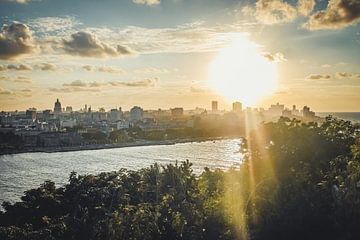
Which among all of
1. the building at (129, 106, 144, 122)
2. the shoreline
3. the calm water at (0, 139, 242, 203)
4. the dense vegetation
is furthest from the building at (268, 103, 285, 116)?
the dense vegetation

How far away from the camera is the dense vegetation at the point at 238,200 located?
12.1 m

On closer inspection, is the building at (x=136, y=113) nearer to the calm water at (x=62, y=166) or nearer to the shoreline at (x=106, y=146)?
the shoreline at (x=106, y=146)

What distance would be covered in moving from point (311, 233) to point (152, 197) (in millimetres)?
6448

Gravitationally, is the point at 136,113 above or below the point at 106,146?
above

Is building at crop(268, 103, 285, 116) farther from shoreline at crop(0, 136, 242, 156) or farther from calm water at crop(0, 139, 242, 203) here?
calm water at crop(0, 139, 242, 203)

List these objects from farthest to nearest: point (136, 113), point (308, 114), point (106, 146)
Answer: point (136, 113) < point (308, 114) < point (106, 146)

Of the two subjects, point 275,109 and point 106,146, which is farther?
point 275,109

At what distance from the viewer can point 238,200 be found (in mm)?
14422

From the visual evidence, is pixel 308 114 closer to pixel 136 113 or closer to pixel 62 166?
pixel 62 166

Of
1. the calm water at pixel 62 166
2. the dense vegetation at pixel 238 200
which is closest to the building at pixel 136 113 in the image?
the calm water at pixel 62 166

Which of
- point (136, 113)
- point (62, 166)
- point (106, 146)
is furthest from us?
point (136, 113)

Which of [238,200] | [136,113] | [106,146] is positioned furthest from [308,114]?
[238,200]

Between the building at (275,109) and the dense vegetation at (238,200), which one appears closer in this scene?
the dense vegetation at (238,200)

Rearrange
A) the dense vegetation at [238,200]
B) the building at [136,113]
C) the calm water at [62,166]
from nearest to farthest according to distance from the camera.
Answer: the dense vegetation at [238,200], the calm water at [62,166], the building at [136,113]
